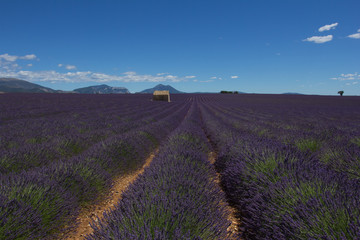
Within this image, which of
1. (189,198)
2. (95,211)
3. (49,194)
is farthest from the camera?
(95,211)

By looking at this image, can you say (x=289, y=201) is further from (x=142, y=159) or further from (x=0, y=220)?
(x=142, y=159)

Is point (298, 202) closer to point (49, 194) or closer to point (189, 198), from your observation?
point (189, 198)

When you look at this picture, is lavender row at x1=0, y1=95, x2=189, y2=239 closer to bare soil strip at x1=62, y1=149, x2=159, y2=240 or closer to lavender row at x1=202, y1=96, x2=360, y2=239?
bare soil strip at x1=62, y1=149, x2=159, y2=240

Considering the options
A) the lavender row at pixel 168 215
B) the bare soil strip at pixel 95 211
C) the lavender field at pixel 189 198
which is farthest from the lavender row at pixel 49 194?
the lavender row at pixel 168 215

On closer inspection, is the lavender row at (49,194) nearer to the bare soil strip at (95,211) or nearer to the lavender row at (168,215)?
the bare soil strip at (95,211)

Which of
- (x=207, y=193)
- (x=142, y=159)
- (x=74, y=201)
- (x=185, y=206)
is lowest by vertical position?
(x=142, y=159)

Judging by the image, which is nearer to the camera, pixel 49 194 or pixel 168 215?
pixel 168 215

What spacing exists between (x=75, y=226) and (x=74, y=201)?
28 centimetres

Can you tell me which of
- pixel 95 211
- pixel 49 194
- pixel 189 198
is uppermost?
pixel 189 198

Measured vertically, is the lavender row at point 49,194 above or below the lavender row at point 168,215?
below

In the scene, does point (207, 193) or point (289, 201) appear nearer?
point (289, 201)

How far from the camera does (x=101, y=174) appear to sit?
9.71 feet

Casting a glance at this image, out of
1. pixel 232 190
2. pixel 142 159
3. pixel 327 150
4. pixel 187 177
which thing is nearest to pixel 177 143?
pixel 142 159

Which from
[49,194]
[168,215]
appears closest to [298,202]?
[168,215]
